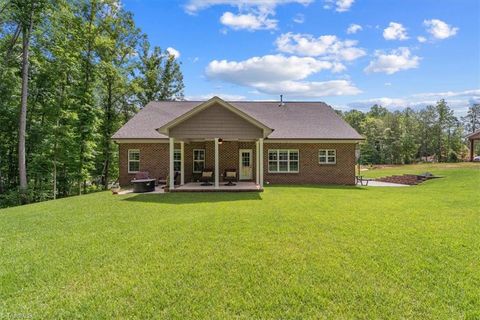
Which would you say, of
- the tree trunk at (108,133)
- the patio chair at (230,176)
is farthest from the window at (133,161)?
the tree trunk at (108,133)

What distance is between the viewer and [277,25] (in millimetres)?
17078

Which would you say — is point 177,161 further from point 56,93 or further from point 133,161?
point 56,93

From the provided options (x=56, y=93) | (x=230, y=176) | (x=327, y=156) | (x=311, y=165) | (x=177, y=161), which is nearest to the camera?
(x=230, y=176)

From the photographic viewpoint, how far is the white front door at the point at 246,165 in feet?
60.1

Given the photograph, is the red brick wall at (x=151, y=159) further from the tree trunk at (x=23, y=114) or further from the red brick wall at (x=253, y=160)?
the tree trunk at (x=23, y=114)

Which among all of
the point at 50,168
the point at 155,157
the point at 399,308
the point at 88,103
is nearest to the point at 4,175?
the point at 50,168

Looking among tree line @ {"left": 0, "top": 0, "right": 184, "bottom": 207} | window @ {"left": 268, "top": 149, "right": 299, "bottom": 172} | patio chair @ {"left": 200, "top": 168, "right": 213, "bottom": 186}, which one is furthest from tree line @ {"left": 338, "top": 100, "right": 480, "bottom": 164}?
tree line @ {"left": 0, "top": 0, "right": 184, "bottom": 207}

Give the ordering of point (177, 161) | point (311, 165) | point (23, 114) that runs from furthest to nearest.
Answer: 1. point (311, 165)
2. point (177, 161)
3. point (23, 114)


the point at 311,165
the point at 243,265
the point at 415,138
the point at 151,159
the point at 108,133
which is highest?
the point at 415,138

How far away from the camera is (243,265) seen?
4.76 metres

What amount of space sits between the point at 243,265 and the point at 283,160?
1405 cm

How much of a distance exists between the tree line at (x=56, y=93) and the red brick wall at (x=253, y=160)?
13.6 ft

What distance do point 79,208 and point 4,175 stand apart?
44.7ft

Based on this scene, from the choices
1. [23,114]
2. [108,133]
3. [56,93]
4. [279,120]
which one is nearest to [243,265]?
[279,120]
